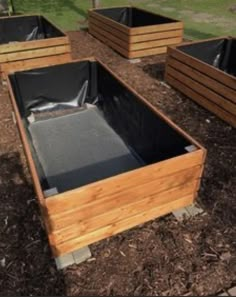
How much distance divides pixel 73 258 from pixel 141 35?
6.31 metres

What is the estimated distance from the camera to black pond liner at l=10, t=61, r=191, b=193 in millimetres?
3848

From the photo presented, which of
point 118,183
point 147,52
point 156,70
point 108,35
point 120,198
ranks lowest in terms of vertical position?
point 156,70

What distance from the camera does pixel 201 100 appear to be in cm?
554

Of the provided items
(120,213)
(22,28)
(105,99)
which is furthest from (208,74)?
(22,28)

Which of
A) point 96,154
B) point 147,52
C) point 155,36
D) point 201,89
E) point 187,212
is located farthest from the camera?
point 147,52

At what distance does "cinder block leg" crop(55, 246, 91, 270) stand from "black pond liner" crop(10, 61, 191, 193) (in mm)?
995

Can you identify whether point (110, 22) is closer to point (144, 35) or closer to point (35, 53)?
point (144, 35)

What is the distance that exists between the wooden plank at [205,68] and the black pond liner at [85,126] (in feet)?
5.54

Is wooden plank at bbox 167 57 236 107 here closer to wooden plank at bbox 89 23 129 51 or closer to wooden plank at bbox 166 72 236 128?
wooden plank at bbox 166 72 236 128

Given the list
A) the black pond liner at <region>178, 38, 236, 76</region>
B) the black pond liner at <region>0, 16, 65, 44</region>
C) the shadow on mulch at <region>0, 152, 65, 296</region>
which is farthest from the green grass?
the shadow on mulch at <region>0, 152, 65, 296</region>

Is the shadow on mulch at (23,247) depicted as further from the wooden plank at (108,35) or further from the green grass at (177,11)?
the green grass at (177,11)

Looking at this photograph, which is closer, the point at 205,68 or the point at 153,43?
the point at 205,68

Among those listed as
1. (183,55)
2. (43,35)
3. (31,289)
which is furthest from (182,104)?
(43,35)

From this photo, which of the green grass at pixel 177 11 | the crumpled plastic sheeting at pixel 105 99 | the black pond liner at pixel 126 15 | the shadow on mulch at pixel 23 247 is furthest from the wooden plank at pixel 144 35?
the shadow on mulch at pixel 23 247
